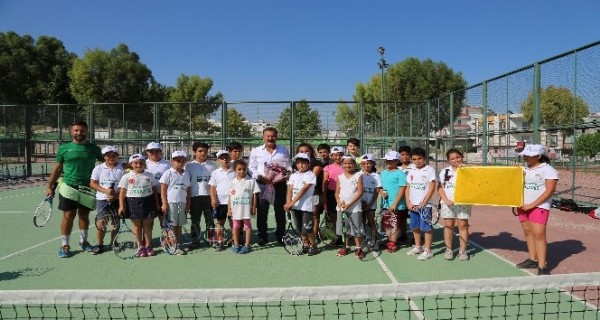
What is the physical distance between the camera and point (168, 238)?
6828mm

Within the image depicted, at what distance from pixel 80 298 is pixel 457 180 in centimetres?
447

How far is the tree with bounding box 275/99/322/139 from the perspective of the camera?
49.1ft

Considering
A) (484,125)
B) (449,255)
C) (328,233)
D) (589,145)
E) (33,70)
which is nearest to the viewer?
(449,255)

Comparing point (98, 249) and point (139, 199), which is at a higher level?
point (139, 199)

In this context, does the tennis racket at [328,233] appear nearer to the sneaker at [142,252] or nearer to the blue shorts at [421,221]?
the blue shorts at [421,221]

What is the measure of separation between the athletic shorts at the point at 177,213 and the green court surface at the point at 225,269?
1.62ft

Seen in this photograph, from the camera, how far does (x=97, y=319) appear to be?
4.25 m

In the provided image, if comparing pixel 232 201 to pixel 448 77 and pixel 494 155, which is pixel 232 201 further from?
pixel 448 77

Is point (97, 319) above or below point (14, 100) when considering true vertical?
below

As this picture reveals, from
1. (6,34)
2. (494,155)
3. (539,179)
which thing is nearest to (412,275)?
(539,179)

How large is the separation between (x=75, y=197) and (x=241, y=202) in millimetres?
2282

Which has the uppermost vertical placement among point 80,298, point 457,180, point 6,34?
point 6,34

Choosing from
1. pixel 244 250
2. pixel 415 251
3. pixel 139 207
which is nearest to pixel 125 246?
pixel 139 207

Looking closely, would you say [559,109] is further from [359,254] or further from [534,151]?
[359,254]
